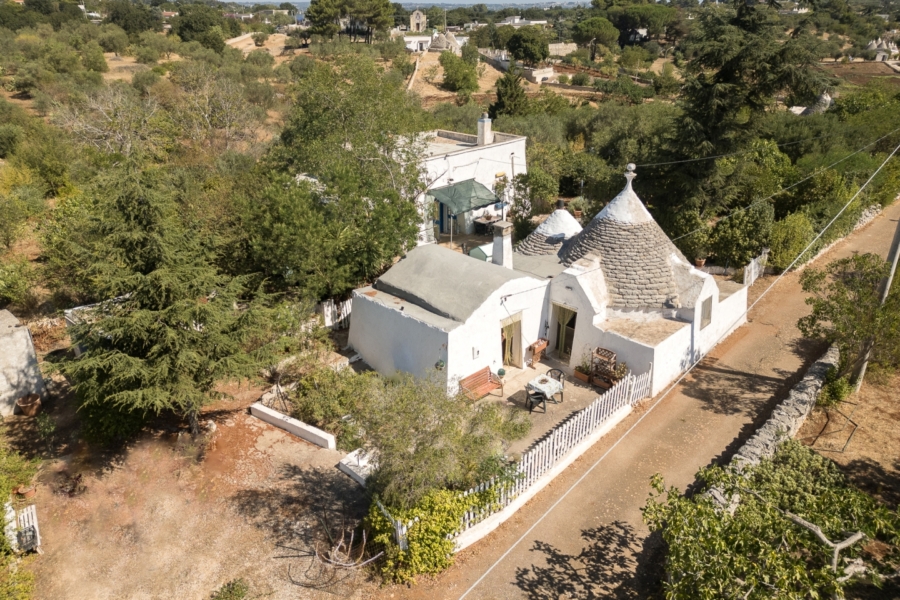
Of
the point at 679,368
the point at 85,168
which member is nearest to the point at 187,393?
the point at 679,368

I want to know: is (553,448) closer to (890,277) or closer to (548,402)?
(548,402)

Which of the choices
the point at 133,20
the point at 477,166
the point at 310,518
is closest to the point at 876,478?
the point at 310,518

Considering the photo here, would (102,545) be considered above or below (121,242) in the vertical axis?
below

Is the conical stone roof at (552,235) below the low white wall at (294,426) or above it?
above

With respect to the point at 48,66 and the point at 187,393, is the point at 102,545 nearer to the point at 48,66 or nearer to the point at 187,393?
the point at 187,393

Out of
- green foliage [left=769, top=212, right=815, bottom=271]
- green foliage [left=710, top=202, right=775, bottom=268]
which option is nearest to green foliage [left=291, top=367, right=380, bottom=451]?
green foliage [left=710, top=202, right=775, bottom=268]

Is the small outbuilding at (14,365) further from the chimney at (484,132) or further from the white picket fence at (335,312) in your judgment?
the chimney at (484,132)

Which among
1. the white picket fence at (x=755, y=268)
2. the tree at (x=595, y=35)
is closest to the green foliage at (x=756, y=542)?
the white picket fence at (x=755, y=268)
